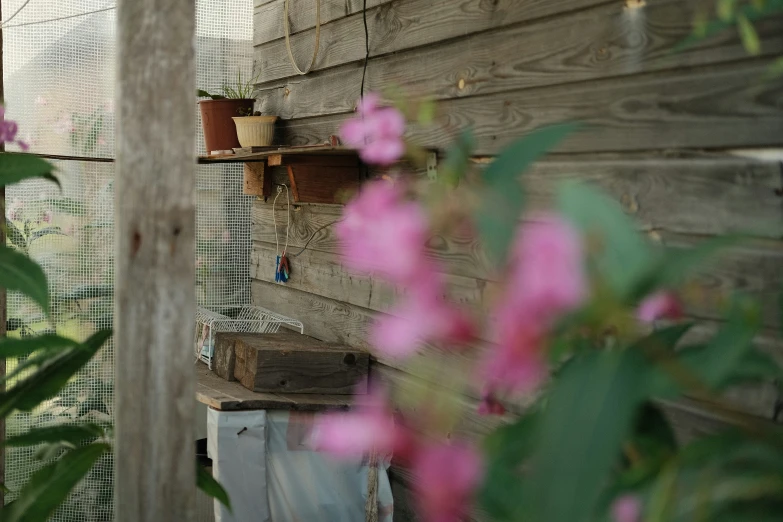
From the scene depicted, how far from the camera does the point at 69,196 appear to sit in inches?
120

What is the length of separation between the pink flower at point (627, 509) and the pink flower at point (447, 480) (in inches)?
6.6

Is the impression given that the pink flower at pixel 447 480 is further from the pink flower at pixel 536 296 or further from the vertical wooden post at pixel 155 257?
the vertical wooden post at pixel 155 257

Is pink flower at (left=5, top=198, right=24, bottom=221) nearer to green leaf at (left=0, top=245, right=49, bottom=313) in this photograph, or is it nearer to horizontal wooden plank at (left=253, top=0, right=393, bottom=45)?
horizontal wooden plank at (left=253, top=0, right=393, bottom=45)

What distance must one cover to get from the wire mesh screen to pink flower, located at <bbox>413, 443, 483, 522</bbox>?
2429 mm

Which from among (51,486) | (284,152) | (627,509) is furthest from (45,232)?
(627,509)

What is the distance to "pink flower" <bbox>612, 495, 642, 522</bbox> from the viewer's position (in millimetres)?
778

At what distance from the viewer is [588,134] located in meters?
1.85

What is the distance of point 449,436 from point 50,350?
1223 millimetres

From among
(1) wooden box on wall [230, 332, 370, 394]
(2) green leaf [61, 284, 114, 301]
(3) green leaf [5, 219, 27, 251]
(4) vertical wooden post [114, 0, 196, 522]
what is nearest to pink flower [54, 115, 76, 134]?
(3) green leaf [5, 219, 27, 251]

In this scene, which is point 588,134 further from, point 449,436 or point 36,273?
point 36,273

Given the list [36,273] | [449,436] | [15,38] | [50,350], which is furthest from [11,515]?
[15,38]

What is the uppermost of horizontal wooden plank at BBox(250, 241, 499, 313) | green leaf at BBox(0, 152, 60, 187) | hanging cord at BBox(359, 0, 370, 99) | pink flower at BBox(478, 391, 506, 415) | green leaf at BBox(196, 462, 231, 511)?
hanging cord at BBox(359, 0, 370, 99)

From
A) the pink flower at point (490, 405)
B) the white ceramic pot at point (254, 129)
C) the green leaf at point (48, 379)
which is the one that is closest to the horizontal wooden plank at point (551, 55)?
the white ceramic pot at point (254, 129)

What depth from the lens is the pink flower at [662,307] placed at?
1.05 metres
